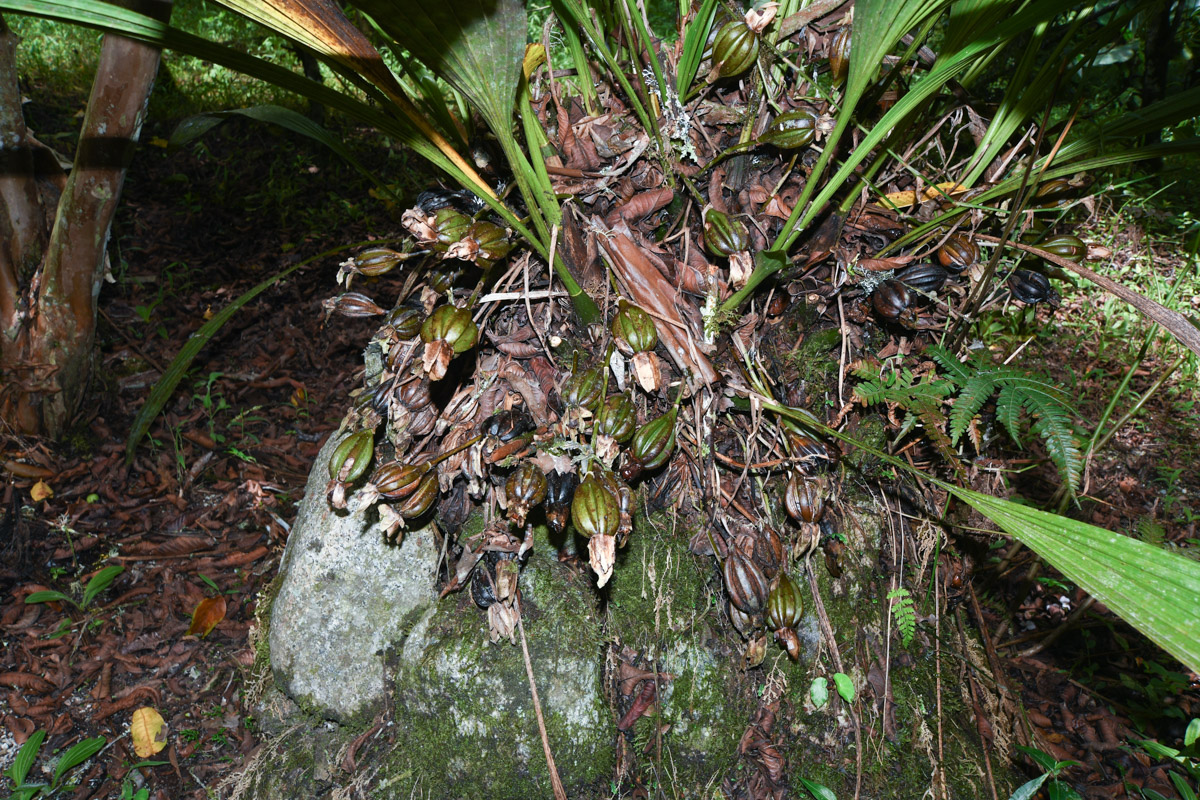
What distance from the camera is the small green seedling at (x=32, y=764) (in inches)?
71.5

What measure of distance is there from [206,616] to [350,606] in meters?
0.78

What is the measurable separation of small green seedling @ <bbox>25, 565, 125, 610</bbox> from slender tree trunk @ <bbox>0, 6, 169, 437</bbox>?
68 centimetres

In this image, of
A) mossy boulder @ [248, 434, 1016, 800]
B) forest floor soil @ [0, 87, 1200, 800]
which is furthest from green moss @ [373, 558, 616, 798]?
forest floor soil @ [0, 87, 1200, 800]

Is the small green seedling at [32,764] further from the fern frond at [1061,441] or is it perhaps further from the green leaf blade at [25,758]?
the fern frond at [1061,441]

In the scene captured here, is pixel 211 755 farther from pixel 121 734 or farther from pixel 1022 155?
pixel 1022 155

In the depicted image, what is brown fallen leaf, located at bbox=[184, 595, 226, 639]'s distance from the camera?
223cm

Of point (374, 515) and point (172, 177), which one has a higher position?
point (172, 177)

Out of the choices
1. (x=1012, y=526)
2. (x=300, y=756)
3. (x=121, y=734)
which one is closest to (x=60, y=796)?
(x=121, y=734)

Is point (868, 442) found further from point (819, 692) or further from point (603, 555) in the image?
point (603, 555)

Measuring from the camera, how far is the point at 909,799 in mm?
1659

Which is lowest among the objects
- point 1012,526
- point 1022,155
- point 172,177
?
point 172,177

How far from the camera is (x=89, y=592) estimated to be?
2.23 m

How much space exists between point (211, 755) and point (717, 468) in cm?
174

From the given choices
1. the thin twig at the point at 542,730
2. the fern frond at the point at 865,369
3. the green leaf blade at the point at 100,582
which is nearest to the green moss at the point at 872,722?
the fern frond at the point at 865,369
